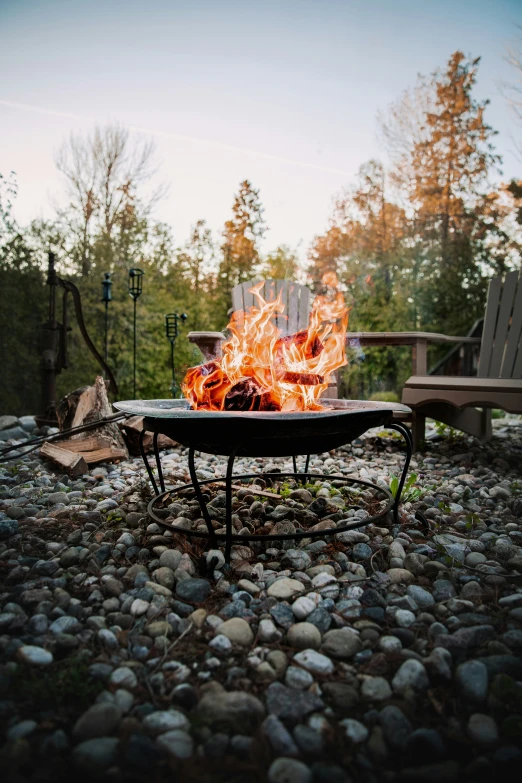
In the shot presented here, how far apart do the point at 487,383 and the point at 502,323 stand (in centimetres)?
105

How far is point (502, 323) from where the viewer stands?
377cm

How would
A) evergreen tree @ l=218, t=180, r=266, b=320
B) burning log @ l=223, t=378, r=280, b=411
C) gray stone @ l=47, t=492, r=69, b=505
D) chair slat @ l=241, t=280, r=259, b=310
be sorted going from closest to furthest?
burning log @ l=223, t=378, r=280, b=411, gray stone @ l=47, t=492, r=69, b=505, chair slat @ l=241, t=280, r=259, b=310, evergreen tree @ l=218, t=180, r=266, b=320

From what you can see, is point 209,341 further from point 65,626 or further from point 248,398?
point 65,626

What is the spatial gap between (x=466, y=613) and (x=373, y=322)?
21.3 feet

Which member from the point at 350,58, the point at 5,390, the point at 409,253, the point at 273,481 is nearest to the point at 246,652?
the point at 273,481

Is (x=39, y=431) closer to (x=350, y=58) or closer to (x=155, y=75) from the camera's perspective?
(x=155, y=75)

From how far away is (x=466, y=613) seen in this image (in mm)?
1256

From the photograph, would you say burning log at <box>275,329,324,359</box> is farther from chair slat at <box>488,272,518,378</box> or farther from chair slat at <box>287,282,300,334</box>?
chair slat at <box>488,272,518,378</box>

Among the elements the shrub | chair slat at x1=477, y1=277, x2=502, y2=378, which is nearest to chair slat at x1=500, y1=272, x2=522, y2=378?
chair slat at x1=477, y1=277, x2=502, y2=378

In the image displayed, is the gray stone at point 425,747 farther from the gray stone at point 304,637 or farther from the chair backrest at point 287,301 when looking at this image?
the chair backrest at point 287,301

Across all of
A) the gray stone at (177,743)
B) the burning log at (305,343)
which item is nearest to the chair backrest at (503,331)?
the burning log at (305,343)

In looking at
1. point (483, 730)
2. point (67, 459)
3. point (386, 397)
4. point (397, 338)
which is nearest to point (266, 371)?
point (483, 730)

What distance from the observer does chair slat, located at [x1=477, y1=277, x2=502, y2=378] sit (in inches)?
150

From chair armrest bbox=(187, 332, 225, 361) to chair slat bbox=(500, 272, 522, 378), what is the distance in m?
2.03
